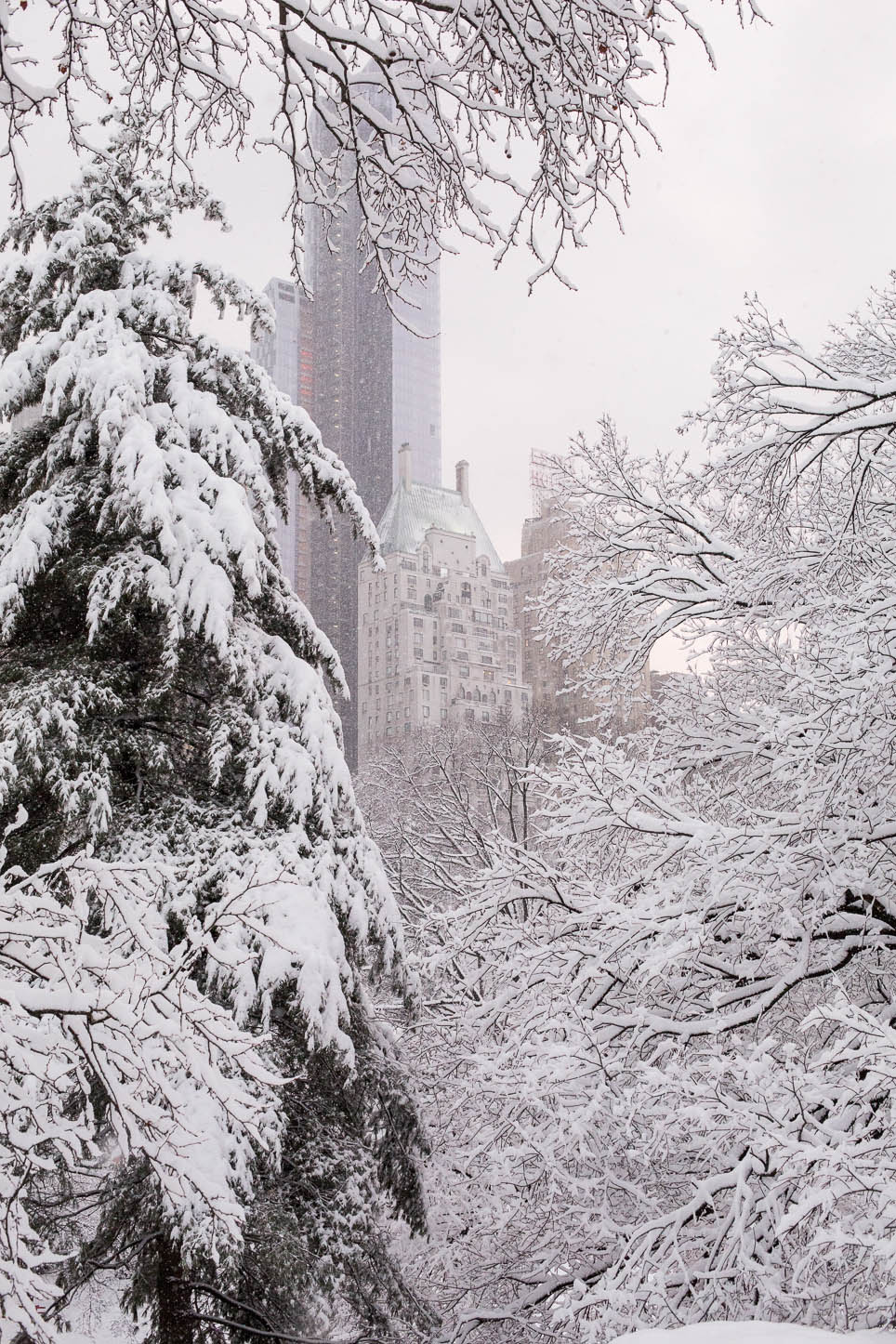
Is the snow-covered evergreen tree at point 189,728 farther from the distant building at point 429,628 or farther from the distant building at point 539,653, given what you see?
the distant building at point 429,628

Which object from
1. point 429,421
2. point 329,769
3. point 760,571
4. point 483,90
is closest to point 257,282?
point 329,769

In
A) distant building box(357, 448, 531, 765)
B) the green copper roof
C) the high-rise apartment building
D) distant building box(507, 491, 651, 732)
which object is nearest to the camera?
distant building box(507, 491, 651, 732)

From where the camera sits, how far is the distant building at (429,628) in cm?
7262

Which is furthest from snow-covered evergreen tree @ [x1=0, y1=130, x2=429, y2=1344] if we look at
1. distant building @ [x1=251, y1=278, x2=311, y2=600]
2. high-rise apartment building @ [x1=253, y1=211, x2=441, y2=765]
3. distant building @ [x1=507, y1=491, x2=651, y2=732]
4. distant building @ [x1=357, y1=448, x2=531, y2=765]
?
distant building @ [x1=251, y1=278, x2=311, y2=600]

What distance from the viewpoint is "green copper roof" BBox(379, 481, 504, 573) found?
77875mm

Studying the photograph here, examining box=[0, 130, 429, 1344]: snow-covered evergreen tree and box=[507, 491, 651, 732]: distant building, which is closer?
box=[0, 130, 429, 1344]: snow-covered evergreen tree

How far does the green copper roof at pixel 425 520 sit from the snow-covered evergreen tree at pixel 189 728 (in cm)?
6694

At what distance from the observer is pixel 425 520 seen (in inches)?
3187

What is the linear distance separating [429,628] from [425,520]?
31.6ft

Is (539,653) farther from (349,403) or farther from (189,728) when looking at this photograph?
(349,403)

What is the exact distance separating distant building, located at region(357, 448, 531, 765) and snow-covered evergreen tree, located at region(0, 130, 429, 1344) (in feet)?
204

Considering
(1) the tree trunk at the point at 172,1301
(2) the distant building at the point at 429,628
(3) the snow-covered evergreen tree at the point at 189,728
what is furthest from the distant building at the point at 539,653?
(1) the tree trunk at the point at 172,1301

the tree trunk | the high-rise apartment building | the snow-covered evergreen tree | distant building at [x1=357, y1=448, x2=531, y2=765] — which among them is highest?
the high-rise apartment building

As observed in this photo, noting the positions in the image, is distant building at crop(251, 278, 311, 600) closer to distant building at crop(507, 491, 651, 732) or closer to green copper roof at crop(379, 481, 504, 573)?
green copper roof at crop(379, 481, 504, 573)
